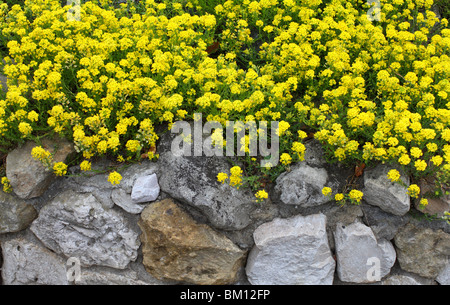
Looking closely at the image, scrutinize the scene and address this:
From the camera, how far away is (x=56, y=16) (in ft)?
14.5

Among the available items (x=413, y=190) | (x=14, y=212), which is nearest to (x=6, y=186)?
(x=14, y=212)

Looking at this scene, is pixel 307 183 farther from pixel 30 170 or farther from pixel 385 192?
pixel 30 170

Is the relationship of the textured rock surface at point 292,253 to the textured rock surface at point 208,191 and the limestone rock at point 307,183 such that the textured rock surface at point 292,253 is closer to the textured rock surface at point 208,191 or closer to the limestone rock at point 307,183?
the limestone rock at point 307,183

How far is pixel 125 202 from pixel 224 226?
0.92m

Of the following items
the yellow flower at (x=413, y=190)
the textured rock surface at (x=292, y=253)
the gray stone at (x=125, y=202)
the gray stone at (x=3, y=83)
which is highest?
the gray stone at (x=3, y=83)

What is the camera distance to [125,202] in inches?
143

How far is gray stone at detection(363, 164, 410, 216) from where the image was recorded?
11.2ft

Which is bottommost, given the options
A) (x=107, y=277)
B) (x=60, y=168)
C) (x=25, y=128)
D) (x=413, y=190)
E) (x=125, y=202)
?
(x=107, y=277)

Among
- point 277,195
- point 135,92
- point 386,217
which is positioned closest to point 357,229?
point 386,217

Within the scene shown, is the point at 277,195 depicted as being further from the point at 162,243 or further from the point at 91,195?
the point at 91,195

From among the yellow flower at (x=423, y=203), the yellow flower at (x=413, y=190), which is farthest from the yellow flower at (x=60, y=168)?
the yellow flower at (x=423, y=203)

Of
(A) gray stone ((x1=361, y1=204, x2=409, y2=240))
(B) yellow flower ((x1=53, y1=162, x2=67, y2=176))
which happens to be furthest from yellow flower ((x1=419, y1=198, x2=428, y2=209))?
(B) yellow flower ((x1=53, y1=162, x2=67, y2=176))

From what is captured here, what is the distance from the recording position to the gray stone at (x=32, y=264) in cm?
390

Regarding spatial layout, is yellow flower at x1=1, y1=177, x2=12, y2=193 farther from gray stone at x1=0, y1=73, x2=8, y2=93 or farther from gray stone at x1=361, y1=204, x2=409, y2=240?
gray stone at x1=361, y1=204, x2=409, y2=240
